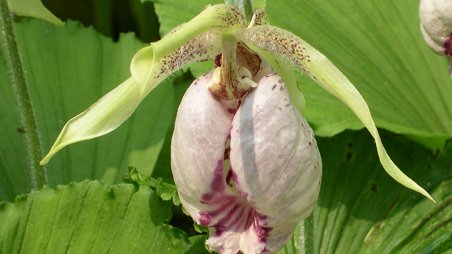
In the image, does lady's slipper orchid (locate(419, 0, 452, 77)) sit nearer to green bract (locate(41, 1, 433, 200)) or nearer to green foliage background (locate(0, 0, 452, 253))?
green foliage background (locate(0, 0, 452, 253))

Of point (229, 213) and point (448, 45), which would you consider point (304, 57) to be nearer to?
point (229, 213)

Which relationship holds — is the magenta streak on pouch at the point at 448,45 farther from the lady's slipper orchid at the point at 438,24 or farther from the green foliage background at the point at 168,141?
the green foliage background at the point at 168,141

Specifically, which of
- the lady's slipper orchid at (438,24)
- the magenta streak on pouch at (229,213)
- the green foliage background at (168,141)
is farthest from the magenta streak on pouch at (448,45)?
the magenta streak on pouch at (229,213)

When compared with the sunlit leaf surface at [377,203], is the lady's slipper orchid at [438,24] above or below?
above

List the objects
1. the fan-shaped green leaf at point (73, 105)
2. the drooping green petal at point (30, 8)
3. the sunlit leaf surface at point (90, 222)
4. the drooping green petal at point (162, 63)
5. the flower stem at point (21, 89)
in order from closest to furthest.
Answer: the drooping green petal at point (162, 63) < the sunlit leaf surface at point (90, 222) < the flower stem at point (21, 89) < the drooping green petal at point (30, 8) < the fan-shaped green leaf at point (73, 105)

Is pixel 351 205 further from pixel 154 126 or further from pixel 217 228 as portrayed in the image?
pixel 217 228

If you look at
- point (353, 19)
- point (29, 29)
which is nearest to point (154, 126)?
point (29, 29)

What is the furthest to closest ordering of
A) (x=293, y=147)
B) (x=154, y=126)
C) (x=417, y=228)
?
(x=154, y=126), (x=417, y=228), (x=293, y=147)
